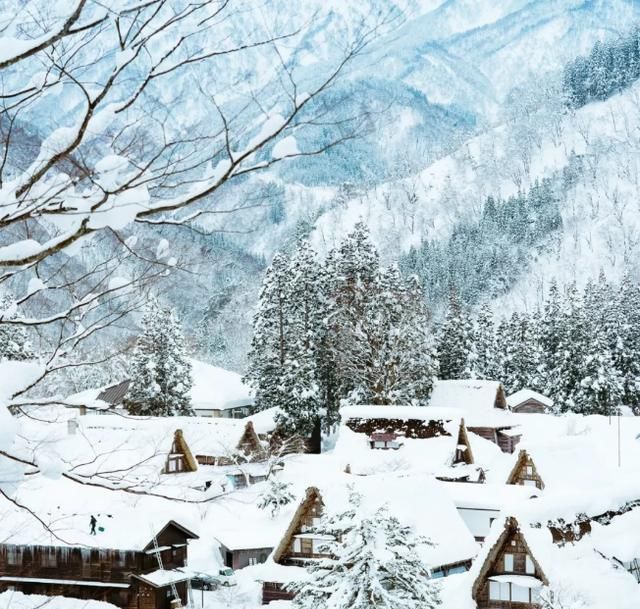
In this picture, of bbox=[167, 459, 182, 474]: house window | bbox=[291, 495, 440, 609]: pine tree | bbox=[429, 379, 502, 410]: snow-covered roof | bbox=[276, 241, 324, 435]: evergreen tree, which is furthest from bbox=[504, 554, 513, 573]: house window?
bbox=[429, 379, 502, 410]: snow-covered roof

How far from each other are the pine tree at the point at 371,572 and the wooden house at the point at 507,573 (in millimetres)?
4128

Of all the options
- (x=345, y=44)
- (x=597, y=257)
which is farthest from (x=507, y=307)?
(x=345, y=44)

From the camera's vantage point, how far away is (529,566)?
15.5 metres

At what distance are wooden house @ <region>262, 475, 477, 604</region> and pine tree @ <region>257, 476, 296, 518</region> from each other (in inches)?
125

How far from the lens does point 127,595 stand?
1998cm

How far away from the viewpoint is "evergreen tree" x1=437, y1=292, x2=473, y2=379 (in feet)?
134

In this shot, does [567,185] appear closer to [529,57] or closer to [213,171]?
[529,57]

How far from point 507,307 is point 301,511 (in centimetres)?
8073

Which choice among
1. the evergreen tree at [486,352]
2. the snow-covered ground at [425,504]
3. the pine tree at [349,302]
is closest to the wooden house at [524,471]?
the snow-covered ground at [425,504]

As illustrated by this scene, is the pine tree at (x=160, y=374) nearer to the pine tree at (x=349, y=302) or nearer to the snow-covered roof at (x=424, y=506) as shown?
the pine tree at (x=349, y=302)

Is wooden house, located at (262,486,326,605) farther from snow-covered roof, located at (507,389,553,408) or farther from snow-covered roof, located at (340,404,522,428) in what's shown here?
snow-covered roof, located at (507,389,553,408)

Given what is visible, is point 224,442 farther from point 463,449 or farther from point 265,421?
point 463,449

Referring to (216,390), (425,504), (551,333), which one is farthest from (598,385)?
(425,504)

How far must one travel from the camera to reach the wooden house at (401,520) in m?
18.6
